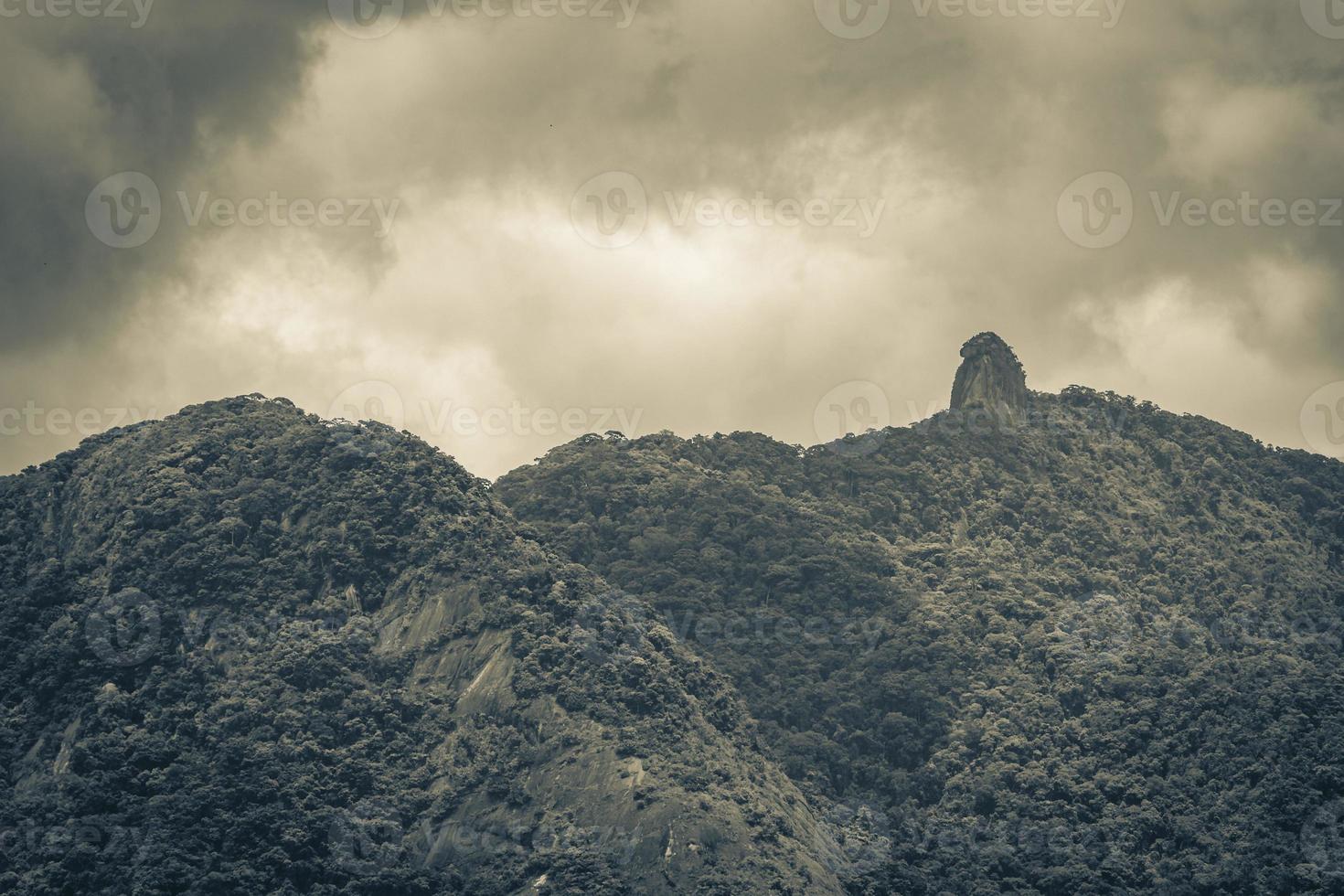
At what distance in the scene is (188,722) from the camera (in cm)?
A: 13162

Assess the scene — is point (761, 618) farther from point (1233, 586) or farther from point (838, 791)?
point (1233, 586)

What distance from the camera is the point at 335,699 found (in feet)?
444

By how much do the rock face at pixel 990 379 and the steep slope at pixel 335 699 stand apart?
63.1m

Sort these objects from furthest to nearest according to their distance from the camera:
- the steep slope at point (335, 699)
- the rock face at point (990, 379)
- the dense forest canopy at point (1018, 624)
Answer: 1. the rock face at point (990, 379)
2. the dense forest canopy at point (1018, 624)
3. the steep slope at point (335, 699)

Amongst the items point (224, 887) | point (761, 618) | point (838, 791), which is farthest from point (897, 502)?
point (224, 887)

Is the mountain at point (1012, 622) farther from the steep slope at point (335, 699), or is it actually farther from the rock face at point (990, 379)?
the steep slope at point (335, 699)

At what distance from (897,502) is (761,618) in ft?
91.4

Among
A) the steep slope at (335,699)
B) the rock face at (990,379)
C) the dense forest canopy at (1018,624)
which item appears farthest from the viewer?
the rock face at (990,379)

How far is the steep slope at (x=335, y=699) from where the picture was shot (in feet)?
401

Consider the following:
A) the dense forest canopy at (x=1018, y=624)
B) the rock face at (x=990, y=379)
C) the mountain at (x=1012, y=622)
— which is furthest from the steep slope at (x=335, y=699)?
the rock face at (x=990, y=379)

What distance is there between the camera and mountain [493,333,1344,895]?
131 metres

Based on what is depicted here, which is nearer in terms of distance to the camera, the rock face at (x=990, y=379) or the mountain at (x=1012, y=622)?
the mountain at (x=1012, y=622)

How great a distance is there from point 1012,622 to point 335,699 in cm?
6128

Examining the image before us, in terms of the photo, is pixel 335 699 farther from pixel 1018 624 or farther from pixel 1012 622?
pixel 1018 624
